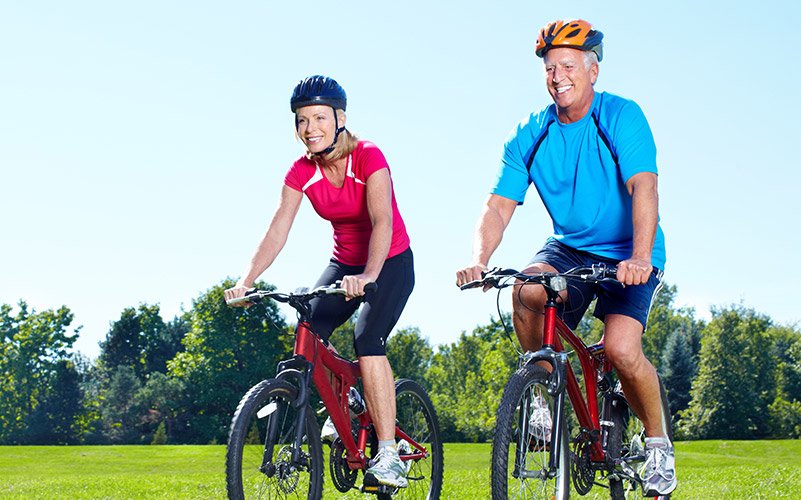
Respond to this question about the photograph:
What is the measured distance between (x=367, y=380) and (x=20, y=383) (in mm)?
58012

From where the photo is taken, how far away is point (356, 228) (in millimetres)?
6137

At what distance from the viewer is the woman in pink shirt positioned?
5828mm

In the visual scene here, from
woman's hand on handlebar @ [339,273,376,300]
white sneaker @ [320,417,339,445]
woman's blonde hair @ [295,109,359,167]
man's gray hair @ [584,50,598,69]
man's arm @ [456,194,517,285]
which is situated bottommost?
white sneaker @ [320,417,339,445]

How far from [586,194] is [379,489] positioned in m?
2.19

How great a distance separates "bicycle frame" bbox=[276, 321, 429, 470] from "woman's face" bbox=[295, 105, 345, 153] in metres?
1.07

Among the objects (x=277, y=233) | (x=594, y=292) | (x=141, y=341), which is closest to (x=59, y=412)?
(x=141, y=341)

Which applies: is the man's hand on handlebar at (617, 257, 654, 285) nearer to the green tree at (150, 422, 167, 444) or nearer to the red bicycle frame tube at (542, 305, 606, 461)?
the red bicycle frame tube at (542, 305, 606, 461)

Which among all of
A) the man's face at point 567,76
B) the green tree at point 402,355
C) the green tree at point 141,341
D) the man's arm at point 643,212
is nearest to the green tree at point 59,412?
the green tree at point 141,341

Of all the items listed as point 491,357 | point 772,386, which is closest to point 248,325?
point 491,357

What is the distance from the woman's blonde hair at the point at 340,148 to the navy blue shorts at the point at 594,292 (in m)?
1.27

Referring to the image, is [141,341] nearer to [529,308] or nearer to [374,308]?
[374,308]

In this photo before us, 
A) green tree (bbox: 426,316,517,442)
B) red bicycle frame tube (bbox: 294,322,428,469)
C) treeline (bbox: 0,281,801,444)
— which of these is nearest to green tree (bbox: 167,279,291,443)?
treeline (bbox: 0,281,801,444)

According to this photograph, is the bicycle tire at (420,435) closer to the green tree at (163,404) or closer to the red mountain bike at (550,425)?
the red mountain bike at (550,425)

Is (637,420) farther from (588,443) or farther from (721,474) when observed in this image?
(721,474)
